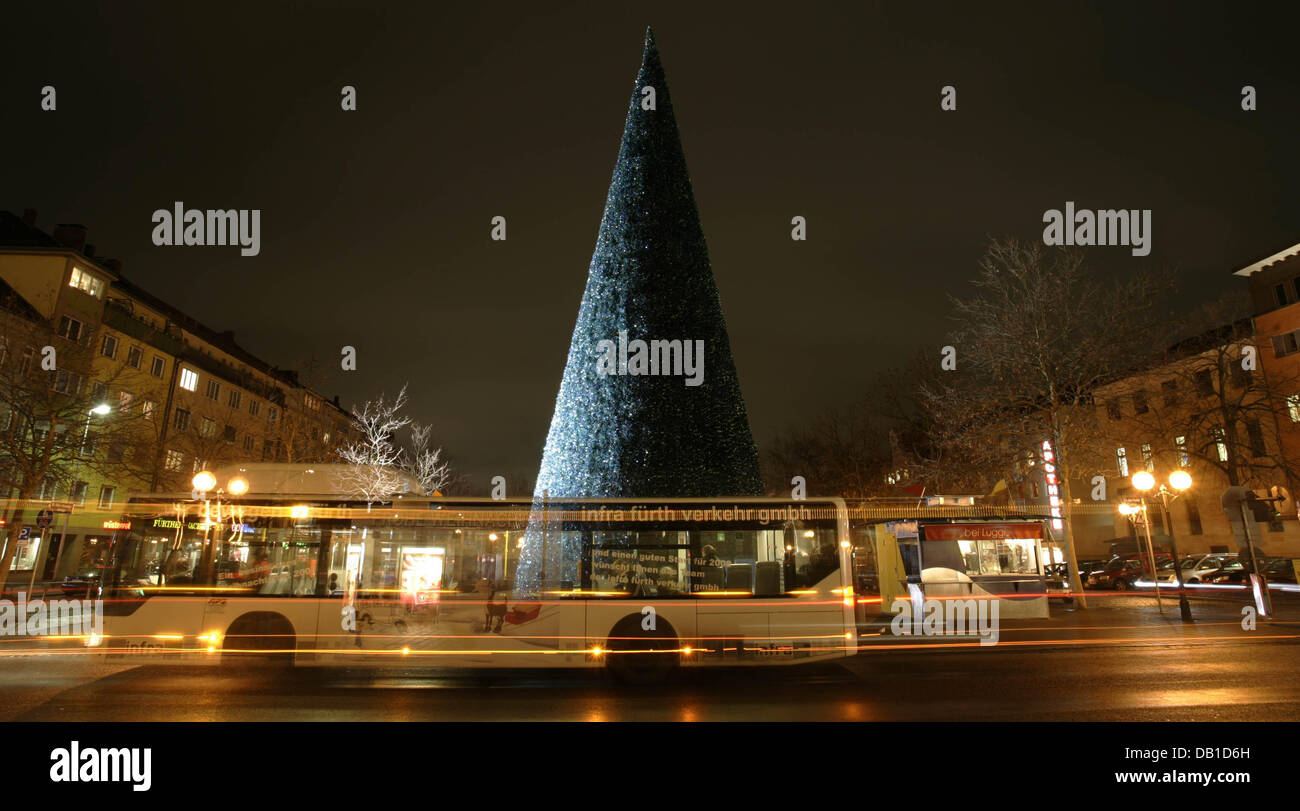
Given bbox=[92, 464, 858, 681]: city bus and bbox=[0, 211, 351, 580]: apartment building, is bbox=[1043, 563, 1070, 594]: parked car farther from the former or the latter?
bbox=[0, 211, 351, 580]: apartment building

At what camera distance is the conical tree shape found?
14.5 m

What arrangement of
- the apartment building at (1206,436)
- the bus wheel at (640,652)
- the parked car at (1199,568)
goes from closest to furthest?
the bus wheel at (640,652)
the apartment building at (1206,436)
the parked car at (1199,568)

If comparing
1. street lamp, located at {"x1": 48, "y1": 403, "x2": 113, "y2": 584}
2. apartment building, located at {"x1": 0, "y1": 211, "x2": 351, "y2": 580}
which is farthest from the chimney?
street lamp, located at {"x1": 48, "y1": 403, "x2": 113, "y2": 584}

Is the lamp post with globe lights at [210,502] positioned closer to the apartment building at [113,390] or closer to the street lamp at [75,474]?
the street lamp at [75,474]

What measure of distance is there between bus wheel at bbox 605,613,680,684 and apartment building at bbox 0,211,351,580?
24.5m

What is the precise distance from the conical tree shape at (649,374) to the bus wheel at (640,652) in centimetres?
391

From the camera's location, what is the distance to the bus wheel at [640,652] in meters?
10.6

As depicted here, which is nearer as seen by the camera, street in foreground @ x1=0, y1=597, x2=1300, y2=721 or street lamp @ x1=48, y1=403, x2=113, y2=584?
street in foreground @ x1=0, y1=597, x2=1300, y2=721
